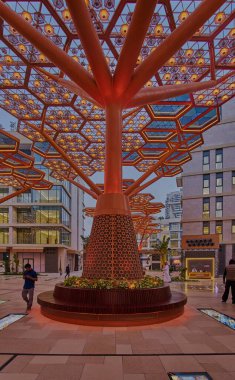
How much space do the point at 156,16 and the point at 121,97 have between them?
3802mm

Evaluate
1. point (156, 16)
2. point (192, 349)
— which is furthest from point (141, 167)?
point (192, 349)

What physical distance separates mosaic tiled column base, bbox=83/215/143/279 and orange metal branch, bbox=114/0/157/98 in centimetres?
489

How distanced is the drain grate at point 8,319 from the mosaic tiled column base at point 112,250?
2786 millimetres

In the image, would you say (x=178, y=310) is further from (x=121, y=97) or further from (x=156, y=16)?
(x=156, y=16)

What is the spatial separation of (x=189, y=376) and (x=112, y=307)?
4370 millimetres

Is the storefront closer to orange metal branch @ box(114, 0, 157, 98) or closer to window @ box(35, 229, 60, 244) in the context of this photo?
window @ box(35, 229, 60, 244)

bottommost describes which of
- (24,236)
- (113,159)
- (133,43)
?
(24,236)

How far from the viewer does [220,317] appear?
11445 mm

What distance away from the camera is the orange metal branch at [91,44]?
9923 mm

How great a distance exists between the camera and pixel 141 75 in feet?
41.6

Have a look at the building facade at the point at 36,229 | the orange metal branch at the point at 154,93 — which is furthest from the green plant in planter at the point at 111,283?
the building facade at the point at 36,229

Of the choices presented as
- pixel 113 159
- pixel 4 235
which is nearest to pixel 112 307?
pixel 113 159

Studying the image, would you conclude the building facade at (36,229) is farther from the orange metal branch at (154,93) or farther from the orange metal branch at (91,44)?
the orange metal branch at (91,44)

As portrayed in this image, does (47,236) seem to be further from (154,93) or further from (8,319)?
(8,319)
